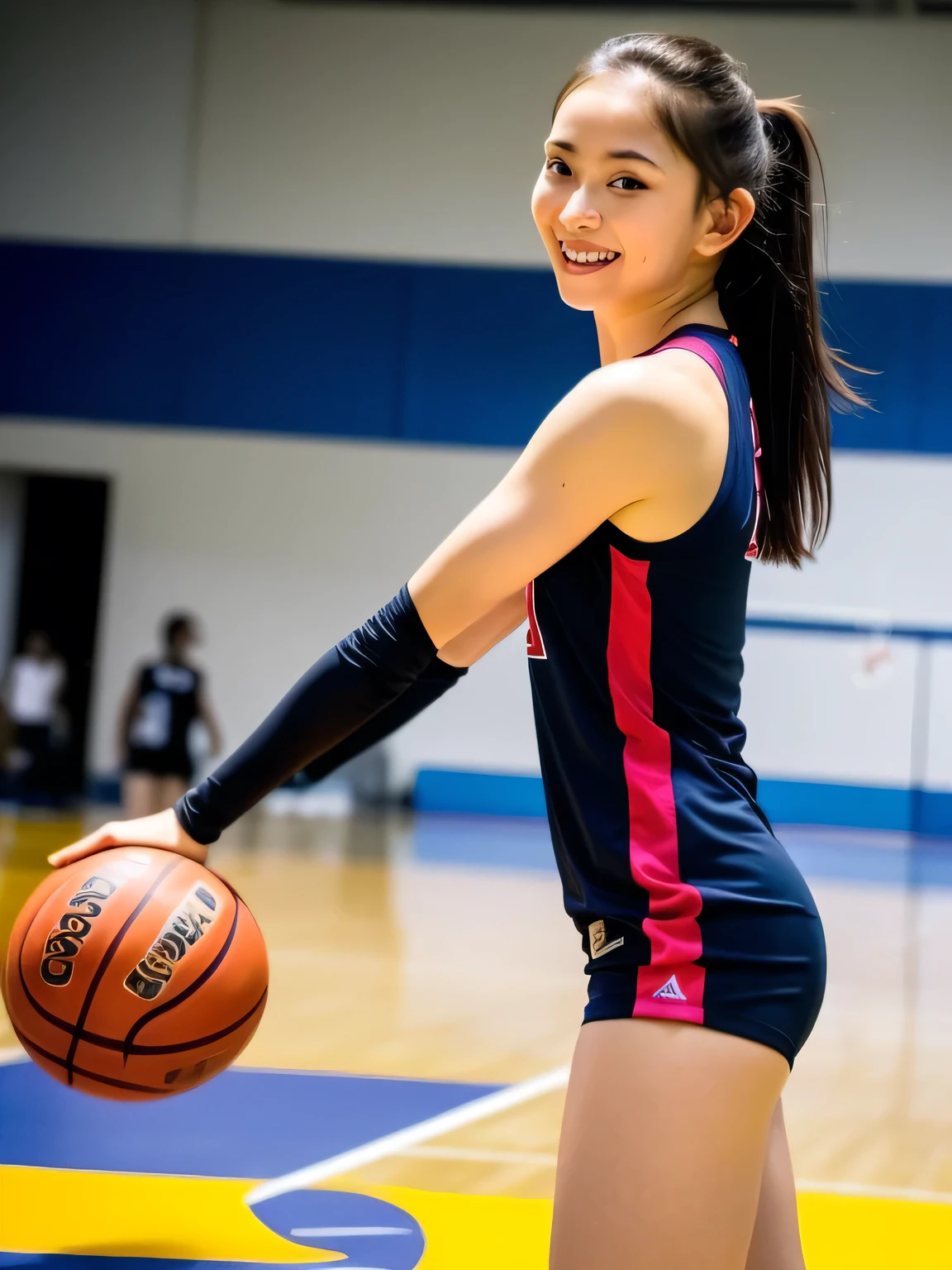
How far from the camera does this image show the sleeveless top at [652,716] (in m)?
1.17

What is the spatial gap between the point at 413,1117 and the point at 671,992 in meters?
2.28

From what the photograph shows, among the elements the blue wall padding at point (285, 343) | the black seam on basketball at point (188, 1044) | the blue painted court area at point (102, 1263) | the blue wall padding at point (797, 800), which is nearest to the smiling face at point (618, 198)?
the black seam on basketball at point (188, 1044)

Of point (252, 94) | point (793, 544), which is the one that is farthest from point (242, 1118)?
point (252, 94)

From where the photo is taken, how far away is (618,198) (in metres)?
1.25

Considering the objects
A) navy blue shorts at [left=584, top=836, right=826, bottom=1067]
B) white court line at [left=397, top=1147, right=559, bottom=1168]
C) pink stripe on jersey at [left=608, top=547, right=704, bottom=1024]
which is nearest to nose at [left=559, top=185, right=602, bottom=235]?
pink stripe on jersey at [left=608, top=547, right=704, bottom=1024]

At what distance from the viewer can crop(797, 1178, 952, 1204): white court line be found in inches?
113

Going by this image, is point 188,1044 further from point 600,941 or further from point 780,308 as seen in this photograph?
point 780,308

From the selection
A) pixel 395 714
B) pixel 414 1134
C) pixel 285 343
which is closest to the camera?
pixel 395 714

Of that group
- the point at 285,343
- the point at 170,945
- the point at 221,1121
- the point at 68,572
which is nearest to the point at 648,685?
the point at 170,945

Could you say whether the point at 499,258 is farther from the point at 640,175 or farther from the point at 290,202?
the point at 640,175

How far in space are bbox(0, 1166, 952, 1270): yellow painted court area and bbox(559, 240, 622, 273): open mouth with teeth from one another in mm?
1761

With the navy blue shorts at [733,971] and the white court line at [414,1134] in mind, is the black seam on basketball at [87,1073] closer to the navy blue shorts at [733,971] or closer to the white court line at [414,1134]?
the navy blue shorts at [733,971]

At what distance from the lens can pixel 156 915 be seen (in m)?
1.49

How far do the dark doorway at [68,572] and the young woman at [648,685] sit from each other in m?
11.3
